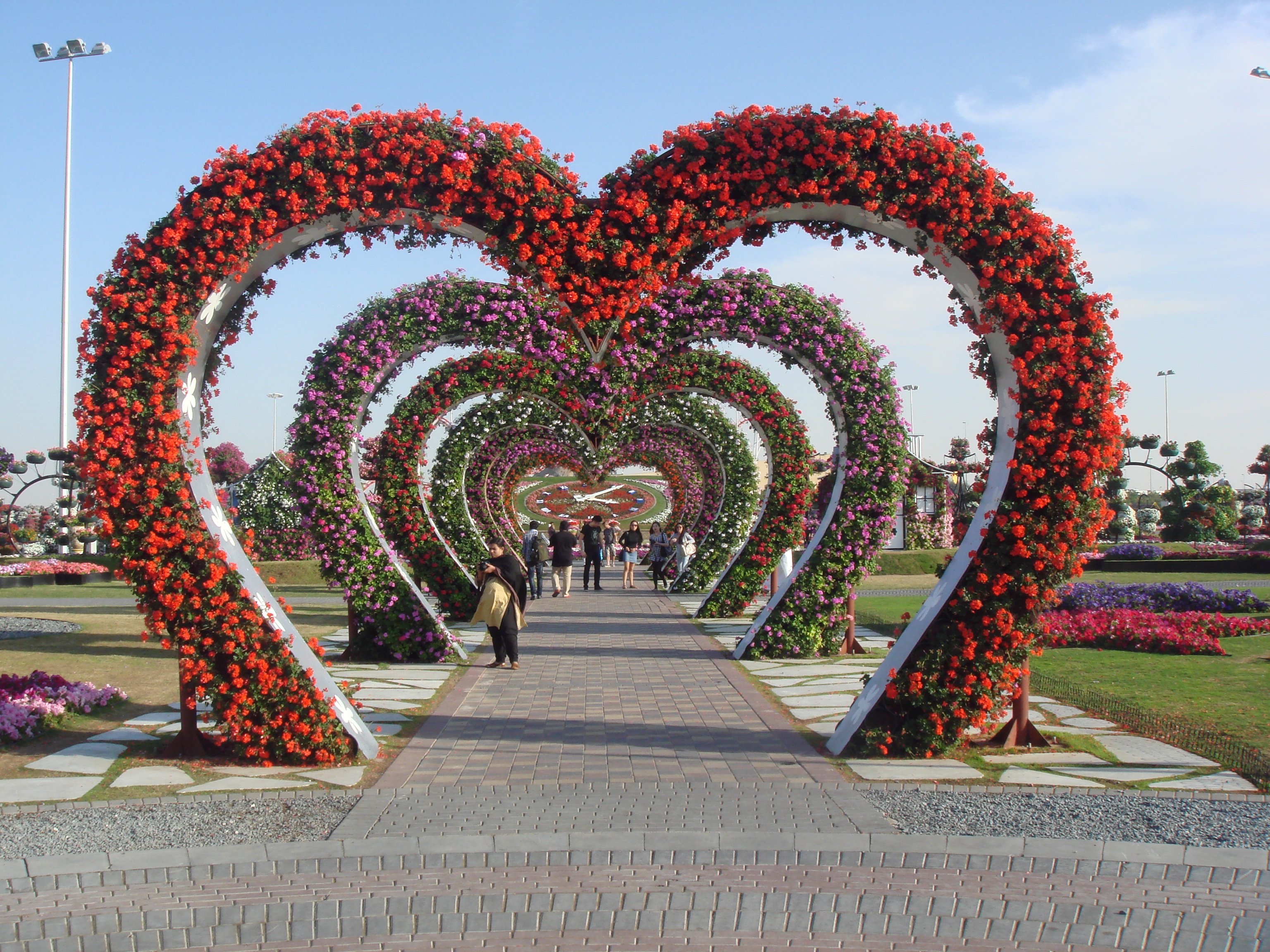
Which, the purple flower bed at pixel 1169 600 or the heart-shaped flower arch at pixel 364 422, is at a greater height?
the heart-shaped flower arch at pixel 364 422

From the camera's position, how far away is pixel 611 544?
36.6 metres

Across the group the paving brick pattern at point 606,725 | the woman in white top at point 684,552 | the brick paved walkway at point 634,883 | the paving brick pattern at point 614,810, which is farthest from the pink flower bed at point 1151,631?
the woman in white top at point 684,552

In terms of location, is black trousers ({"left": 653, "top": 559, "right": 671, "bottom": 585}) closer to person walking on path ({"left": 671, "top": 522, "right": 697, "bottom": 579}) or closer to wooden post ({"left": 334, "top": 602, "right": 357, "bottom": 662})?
person walking on path ({"left": 671, "top": 522, "right": 697, "bottom": 579})

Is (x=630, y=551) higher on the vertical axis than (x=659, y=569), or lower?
higher

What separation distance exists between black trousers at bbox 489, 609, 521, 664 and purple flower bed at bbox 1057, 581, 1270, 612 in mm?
7996

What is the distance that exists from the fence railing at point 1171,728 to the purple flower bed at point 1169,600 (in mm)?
6074

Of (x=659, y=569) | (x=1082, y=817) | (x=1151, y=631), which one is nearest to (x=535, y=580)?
(x=659, y=569)

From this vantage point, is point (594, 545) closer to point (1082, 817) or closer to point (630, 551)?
point (630, 551)

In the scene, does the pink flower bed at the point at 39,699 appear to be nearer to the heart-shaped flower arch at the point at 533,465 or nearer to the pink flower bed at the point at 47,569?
the heart-shaped flower arch at the point at 533,465

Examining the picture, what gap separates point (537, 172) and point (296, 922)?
4040 millimetres

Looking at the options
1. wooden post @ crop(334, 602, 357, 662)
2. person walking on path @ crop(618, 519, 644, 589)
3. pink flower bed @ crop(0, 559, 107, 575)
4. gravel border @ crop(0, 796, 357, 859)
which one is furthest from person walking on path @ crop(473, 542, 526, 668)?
Answer: pink flower bed @ crop(0, 559, 107, 575)

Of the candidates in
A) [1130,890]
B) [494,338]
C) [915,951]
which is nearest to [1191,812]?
[1130,890]

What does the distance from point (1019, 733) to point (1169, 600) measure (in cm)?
983

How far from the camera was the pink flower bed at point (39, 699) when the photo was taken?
7047 mm
